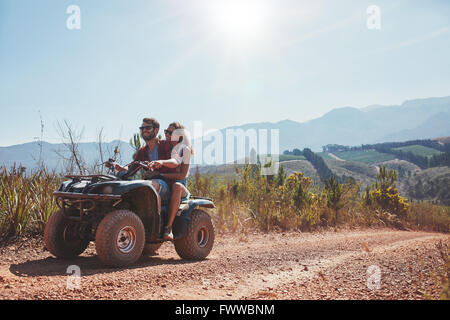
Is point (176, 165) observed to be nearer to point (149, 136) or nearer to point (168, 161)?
point (168, 161)

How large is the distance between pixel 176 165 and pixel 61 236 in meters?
1.76

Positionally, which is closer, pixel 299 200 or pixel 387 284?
pixel 387 284

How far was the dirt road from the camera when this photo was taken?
3.33 metres

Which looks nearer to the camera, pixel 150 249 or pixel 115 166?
pixel 115 166

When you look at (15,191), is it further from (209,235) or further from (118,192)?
(209,235)

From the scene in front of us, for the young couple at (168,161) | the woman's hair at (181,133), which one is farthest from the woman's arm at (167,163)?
the woman's hair at (181,133)

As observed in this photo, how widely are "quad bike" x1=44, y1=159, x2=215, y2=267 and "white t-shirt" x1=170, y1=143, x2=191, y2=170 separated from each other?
1.54ft

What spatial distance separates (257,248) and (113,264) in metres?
3.20

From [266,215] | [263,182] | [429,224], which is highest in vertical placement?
[263,182]

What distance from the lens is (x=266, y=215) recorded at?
9.58 metres

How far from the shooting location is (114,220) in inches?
168

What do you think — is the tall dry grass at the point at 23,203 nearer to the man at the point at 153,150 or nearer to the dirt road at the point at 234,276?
the dirt road at the point at 234,276

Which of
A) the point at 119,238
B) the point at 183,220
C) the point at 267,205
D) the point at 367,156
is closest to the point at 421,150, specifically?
the point at 367,156
